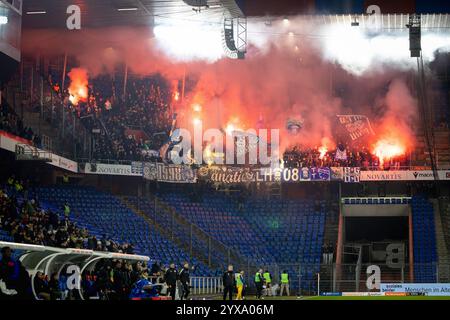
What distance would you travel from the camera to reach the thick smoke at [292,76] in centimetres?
4012

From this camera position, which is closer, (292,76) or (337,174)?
(337,174)

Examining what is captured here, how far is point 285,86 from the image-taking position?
42.9 m

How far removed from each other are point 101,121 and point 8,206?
40.4ft

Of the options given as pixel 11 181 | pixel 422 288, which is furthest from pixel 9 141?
pixel 422 288

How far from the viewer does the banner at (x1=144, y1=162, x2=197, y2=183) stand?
4031 cm

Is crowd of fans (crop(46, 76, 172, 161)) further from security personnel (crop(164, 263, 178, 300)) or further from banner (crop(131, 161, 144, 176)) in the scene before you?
security personnel (crop(164, 263, 178, 300))

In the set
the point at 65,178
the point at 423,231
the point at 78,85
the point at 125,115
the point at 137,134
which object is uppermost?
the point at 78,85

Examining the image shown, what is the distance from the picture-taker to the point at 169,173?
4050 centimetres

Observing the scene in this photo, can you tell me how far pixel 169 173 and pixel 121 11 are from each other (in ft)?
28.8

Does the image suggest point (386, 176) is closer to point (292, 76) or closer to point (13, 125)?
point (292, 76)

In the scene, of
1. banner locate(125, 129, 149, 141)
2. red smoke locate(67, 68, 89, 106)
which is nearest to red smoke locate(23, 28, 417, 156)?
red smoke locate(67, 68, 89, 106)
